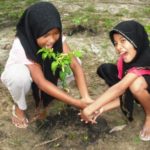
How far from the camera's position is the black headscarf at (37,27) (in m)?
3.00

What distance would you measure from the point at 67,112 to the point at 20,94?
482 mm

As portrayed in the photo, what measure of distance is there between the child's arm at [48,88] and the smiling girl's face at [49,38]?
0.65 feet

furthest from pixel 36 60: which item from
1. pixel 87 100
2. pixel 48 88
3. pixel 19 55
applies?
pixel 87 100

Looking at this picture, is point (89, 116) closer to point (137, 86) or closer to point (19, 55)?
point (137, 86)

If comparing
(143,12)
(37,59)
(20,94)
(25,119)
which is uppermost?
(37,59)

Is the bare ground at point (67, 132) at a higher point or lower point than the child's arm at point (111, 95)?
lower

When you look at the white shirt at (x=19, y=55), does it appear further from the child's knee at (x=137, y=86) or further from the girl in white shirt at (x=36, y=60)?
the child's knee at (x=137, y=86)

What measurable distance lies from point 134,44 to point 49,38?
655mm

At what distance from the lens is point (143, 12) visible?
5.52 m

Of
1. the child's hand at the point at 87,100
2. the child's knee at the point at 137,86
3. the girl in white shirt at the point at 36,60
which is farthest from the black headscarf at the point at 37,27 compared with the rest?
the child's knee at the point at 137,86

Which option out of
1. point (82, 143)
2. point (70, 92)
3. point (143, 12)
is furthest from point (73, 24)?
point (82, 143)

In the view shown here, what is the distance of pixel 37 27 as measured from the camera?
9.93ft

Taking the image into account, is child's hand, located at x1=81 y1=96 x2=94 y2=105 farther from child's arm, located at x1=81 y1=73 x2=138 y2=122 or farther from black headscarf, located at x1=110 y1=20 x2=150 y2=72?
black headscarf, located at x1=110 y1=20 x2=150 y2=72

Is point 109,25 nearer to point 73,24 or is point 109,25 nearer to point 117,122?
point 73,24
